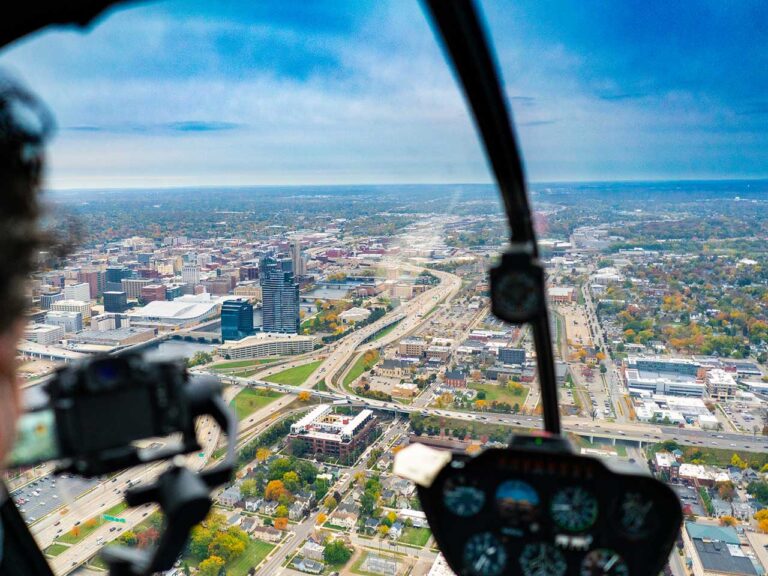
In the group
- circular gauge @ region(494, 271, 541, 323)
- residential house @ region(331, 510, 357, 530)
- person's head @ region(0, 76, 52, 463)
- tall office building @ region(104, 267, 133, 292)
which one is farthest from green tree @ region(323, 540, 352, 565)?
person's head @ region(0, 76, 52, 463)

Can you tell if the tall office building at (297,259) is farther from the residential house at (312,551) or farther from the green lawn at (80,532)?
the green lawn at (80,532)

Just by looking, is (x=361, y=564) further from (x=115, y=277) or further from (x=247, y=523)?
(x=115, y=277)

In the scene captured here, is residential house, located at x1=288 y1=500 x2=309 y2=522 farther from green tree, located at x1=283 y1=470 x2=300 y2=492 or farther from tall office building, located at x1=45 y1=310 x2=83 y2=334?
tall office building, located at x1=45 y1=310 x2=83 y2=334

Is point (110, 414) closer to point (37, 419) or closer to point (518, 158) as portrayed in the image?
point (37, 419)

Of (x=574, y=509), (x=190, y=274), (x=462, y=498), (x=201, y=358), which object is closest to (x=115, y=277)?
(x=201, y=358)

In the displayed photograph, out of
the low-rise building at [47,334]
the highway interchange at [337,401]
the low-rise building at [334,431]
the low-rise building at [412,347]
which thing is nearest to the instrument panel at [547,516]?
the highway interchange at [337,401]
